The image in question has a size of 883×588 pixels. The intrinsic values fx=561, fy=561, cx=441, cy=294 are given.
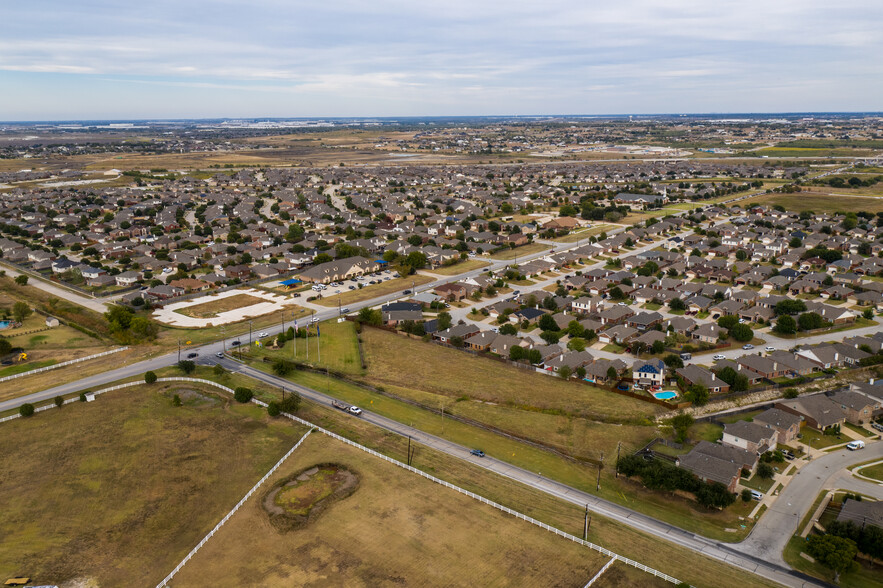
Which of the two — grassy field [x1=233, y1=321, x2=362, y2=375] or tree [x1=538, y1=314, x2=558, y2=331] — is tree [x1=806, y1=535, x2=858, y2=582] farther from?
grassy field [x1=233, y1=321, x2=362, y2=375]

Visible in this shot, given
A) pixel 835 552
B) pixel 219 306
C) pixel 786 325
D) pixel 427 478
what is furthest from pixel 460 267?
pixel 835 552

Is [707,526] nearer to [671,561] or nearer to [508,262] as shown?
[671,561]

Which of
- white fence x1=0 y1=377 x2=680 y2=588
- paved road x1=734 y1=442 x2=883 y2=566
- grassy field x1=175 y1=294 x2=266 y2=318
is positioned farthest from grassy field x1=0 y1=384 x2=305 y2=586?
paved road x1=734 y1=442 x2=883 y2=566

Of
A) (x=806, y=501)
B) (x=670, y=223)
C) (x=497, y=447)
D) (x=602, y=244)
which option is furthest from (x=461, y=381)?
(x=670, y=223)

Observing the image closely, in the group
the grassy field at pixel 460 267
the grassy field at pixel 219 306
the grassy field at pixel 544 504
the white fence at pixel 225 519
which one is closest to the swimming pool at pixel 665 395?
the grassy field at pixel 544 504

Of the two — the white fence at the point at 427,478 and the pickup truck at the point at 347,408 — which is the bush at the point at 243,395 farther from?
the pickup truck at the point at 347,408


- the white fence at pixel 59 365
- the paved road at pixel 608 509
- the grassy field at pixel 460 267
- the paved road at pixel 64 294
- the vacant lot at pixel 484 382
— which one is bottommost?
the paved road at pixel 608 509

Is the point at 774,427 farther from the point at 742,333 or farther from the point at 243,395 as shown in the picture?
the point at 243,395
